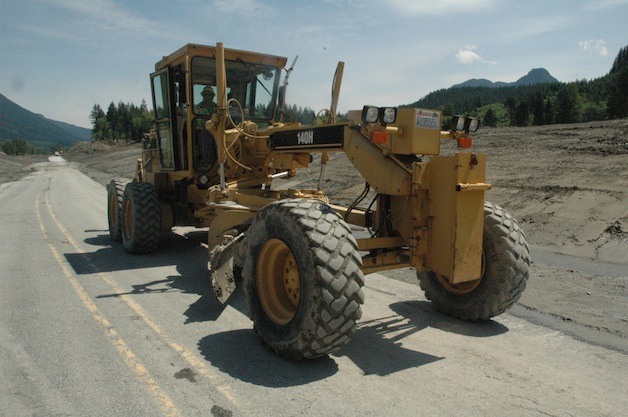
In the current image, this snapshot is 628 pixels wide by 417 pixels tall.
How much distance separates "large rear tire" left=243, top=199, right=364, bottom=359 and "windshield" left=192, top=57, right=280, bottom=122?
4380 millimetres

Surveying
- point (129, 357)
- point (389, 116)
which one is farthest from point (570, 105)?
point (129, 357)

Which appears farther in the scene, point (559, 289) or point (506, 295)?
point (559, 289)

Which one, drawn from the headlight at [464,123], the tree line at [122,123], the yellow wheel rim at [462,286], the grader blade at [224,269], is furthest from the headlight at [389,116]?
the tree line at [122,123]

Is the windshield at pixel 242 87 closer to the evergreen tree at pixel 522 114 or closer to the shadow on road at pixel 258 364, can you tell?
the shadow on road at pixel 258 364

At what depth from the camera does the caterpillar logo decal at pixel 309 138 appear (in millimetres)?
5121

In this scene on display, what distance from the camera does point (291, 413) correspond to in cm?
337

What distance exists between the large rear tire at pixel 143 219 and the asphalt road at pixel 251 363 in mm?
1698

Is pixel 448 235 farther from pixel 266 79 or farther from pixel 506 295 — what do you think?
pixel 266 79

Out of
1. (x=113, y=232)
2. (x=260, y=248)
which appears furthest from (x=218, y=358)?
(x=113, y=232)

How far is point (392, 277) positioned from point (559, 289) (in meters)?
2.15

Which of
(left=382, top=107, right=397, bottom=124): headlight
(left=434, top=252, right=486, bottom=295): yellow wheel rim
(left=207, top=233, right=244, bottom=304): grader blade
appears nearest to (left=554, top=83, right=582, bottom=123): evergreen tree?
(left=434, top=252, right=486, bottom=295): yellow wheel rim

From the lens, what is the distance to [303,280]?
3975 mm

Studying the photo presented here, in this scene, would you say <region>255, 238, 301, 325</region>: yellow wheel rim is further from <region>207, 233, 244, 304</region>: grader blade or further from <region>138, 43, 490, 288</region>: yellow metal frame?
<region>207, 233, 244, 304</region>: grader blade

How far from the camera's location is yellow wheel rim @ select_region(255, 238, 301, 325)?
4.46 meters
